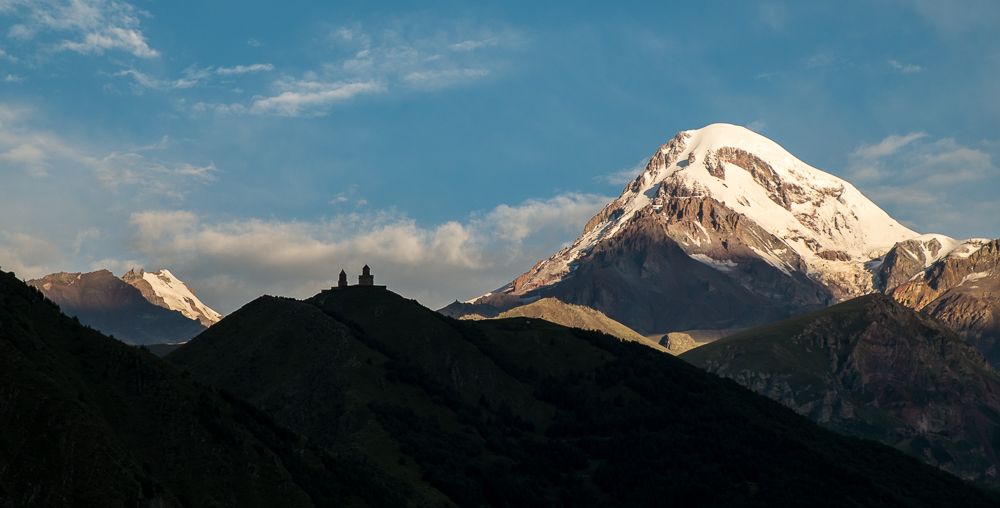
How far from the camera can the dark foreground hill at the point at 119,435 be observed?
5128 inches

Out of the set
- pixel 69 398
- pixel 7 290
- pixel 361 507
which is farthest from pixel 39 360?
pixel 361 507

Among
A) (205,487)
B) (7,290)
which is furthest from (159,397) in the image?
(7,290)

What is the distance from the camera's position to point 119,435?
6270 inches

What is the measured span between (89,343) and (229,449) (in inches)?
1303

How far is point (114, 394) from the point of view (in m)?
168

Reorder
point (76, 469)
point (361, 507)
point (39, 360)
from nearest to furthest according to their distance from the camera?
point (76, 469), point (39, 360), point (361, 507)

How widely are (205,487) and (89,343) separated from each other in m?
38.6

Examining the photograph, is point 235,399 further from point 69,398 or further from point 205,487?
point 69,398

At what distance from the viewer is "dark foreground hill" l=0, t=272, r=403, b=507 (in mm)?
130250

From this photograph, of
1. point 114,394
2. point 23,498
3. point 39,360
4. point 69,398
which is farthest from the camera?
point 114,394

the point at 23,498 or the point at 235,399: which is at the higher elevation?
the point at 235,399

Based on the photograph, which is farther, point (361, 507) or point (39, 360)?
point (361, 507)

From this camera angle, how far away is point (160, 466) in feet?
519

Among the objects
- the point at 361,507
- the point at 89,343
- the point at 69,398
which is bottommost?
the point at 361,507
